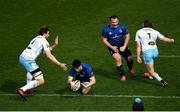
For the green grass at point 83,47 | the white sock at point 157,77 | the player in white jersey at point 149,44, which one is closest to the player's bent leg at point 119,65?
the green grass at point 83,47

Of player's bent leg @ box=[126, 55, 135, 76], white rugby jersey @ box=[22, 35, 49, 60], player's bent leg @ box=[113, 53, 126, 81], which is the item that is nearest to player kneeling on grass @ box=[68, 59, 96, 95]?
white rugby jersey @ box=[22, 35, 49, 60]

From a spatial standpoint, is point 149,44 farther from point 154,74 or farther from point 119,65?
point 119,65

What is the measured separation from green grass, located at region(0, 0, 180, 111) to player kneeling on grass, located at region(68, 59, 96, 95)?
1.27 ft

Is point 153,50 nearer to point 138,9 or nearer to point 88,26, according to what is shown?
point 88,26

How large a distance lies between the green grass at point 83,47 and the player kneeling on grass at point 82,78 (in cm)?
39

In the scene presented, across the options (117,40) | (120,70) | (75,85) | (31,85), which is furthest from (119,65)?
(31,85)

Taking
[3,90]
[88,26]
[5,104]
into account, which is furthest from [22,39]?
[5,104]

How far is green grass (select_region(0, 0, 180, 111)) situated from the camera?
15.1 meters

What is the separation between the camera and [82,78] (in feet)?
50.2

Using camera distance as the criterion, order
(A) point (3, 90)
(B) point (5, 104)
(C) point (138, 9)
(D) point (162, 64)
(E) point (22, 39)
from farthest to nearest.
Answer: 1. (C) point (138, 9)
2. (E) point (22, 39)
3. (D) point (162, 64)
4. (A) point (3, 90)
5. (B) point (5, 104)

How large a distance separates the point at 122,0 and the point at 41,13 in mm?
4728

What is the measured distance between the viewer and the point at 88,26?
75.7 ft

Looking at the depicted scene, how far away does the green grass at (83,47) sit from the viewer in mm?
15125

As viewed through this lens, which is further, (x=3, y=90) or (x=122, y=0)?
(x=122, y=0)
